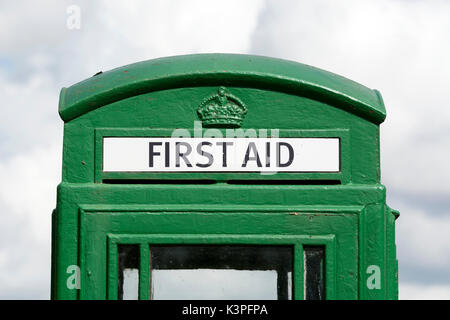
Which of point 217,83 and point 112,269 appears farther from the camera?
point 217,83

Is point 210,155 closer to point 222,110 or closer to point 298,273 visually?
point 222,110

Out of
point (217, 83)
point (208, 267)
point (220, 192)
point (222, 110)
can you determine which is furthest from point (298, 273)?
point (217, 83)

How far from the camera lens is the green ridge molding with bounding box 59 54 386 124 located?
4184 mm

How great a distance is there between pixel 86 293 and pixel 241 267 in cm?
71

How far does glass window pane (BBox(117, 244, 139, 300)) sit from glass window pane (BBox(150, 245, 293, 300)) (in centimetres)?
7

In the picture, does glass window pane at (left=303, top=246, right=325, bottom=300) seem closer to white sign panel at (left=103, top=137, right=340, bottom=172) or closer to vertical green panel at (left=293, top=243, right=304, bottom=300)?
vertical green panel at (left=293, top=243, right=304, bottom=300)

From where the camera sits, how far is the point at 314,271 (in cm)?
413

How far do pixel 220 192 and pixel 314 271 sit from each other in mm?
561

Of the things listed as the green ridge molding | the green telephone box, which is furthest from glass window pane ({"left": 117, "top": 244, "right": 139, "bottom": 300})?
the green ridge molding
